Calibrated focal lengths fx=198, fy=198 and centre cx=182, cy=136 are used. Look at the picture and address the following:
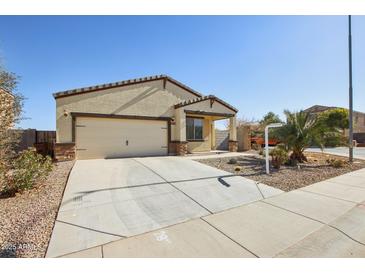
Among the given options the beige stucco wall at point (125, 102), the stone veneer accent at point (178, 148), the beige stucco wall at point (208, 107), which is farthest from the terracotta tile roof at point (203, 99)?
the stone veneer accent at point (178, 148)

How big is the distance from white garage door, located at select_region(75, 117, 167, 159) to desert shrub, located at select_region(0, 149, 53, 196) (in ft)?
15.8

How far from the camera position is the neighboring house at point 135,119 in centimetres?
1018

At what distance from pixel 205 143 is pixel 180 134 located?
290 cm

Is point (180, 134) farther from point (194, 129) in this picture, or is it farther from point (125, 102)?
point (125, 102)

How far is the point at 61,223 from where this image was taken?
3553mm

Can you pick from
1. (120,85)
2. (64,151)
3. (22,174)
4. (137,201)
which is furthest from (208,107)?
(22,174)

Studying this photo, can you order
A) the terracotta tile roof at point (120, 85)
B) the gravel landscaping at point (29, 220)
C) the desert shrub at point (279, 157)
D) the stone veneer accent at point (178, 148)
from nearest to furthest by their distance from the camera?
1. the gravel landscaping at point (29, 220)
2. the desert shrub at point (279, 157)
3. the terracotta tile roof at point (120, 85)
4. the stone veneer accent at point (178, 148)

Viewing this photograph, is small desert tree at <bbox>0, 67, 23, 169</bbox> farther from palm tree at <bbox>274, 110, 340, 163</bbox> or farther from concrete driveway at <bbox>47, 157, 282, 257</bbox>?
palm tree at <bbox>274, 110, 340, 163</bbox>

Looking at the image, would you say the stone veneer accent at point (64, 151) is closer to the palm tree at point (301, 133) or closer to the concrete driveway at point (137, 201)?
the concrete driveway at point (137, 201)

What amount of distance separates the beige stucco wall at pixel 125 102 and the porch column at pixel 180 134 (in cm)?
73

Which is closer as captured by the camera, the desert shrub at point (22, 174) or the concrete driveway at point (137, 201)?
the concrete driveway at point (137, 201)

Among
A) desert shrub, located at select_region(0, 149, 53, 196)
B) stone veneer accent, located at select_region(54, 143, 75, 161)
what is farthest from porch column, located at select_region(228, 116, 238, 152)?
desert shrub, located at select_region(0, 149, 53, 196)

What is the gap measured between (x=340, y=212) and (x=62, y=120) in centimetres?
1128
